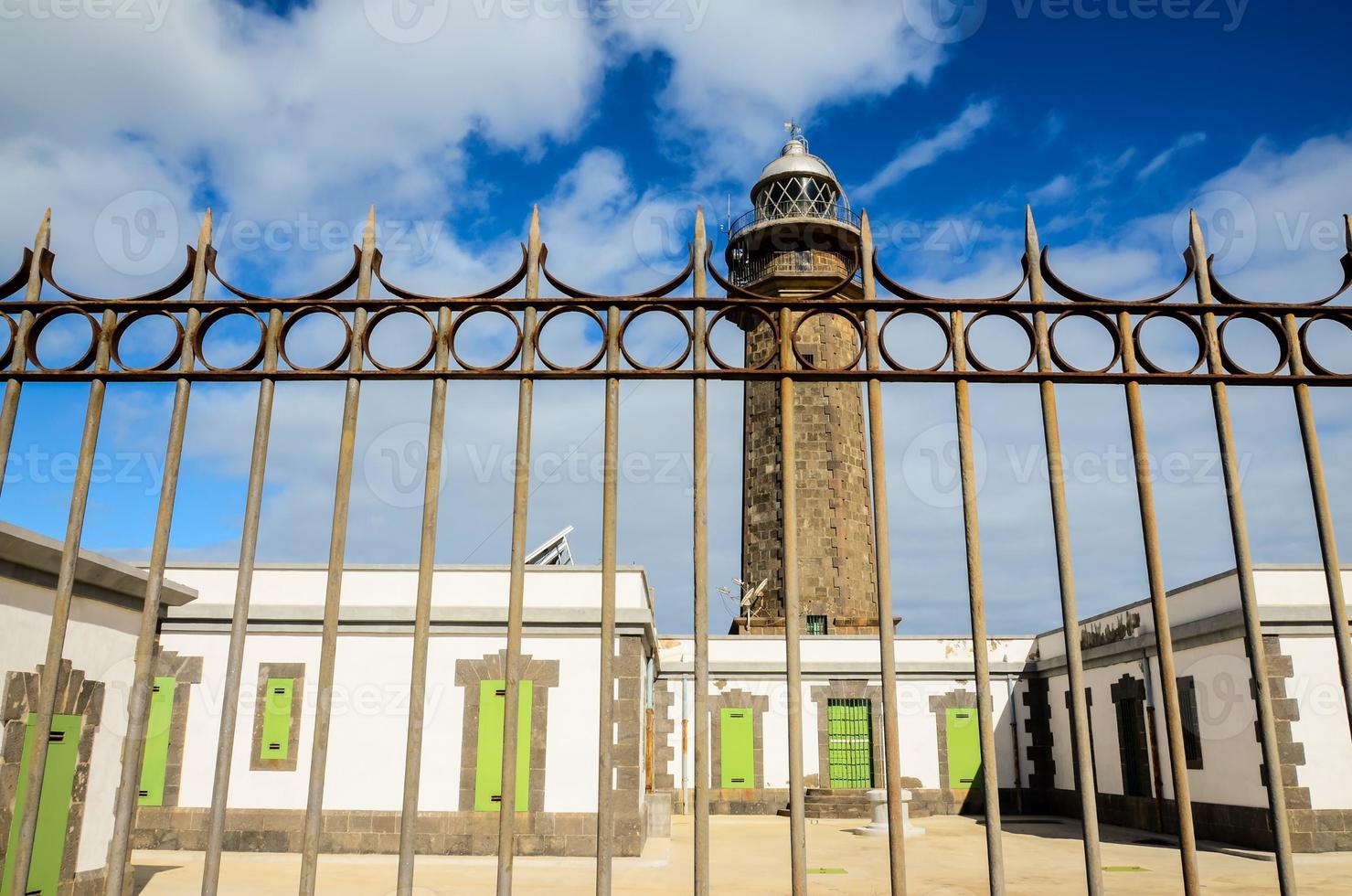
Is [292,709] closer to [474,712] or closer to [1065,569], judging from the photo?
[474,712]

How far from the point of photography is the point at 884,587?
3.63m

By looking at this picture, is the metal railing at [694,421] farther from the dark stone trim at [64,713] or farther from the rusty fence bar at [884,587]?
the dark stone trim at [64,713]

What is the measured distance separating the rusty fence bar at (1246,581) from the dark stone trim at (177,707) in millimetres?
12631

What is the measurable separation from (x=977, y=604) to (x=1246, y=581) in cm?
102

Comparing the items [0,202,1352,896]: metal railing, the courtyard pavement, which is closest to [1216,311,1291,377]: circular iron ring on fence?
[0,202,1352,896]: metal railing

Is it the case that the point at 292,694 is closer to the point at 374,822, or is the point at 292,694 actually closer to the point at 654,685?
the point at 374,822

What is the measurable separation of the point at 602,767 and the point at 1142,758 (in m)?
15.2

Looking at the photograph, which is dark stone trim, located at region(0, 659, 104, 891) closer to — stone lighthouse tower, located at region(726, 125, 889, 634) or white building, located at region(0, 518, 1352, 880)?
white building, located at region(0, 518, 1352, 880)

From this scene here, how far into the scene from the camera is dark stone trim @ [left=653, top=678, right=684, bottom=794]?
1952 cm

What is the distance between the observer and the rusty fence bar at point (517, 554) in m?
3.51

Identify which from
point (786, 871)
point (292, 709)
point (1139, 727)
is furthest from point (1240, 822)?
point (292, 709)

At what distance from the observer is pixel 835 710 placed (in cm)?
2005

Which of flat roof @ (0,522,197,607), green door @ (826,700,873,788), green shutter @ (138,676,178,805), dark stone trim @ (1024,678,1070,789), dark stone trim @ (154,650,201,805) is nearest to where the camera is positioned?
flat roof @ (0,522,197,607)

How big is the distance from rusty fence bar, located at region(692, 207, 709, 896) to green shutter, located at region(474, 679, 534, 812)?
9131 mm
